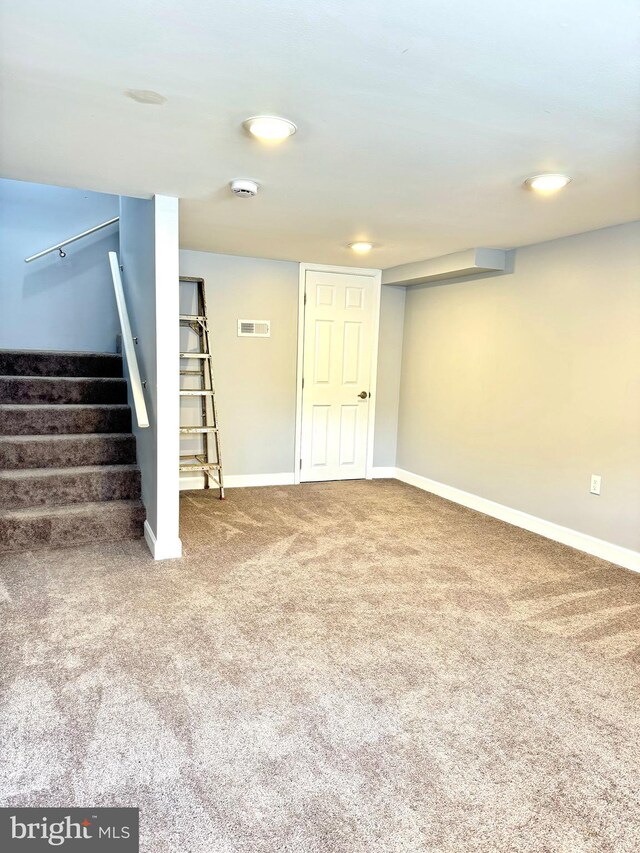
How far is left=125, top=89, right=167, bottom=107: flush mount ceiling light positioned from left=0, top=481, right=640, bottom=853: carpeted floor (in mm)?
2125

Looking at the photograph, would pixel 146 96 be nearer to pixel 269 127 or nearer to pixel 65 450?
pixel 269 127

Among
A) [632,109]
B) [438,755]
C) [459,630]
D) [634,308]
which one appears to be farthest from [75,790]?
[634,308]

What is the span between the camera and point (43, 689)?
2004mm

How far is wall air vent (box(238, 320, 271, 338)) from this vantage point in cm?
497

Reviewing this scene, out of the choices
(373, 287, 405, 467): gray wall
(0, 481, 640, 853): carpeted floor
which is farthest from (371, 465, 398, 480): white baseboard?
(0, 481, 640, 853): carpeted floor

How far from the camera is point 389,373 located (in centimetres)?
567

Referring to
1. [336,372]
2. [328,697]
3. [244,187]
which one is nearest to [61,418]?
[244,187]

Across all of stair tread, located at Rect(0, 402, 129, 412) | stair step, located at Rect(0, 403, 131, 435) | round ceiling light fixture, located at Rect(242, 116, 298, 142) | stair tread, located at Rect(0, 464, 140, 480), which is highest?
round ceiling light fixture, located at Rect(242, 116, 298, 142)

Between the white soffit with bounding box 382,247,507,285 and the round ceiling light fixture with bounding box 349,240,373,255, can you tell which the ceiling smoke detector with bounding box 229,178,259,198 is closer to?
the round ceiling light fixture with bounding box 349,240,373,255

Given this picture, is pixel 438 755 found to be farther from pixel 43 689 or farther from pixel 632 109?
pixel 632 109

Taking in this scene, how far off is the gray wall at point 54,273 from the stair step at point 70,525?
1.98 m

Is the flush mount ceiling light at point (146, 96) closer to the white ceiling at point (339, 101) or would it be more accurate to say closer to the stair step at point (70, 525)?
the white ceiling at point (339, 101)

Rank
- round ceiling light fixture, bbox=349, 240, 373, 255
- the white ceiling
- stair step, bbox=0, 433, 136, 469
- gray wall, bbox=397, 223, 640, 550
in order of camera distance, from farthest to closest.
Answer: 1. round ceiling light fixture, bbox=349, 240, 373, 255
2. stair step, bbox=0, 433, 136, 469
3. gray wall, bbox=397, 223, 640, 550
4. the white ceiling

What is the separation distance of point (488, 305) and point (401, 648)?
3043 mm
